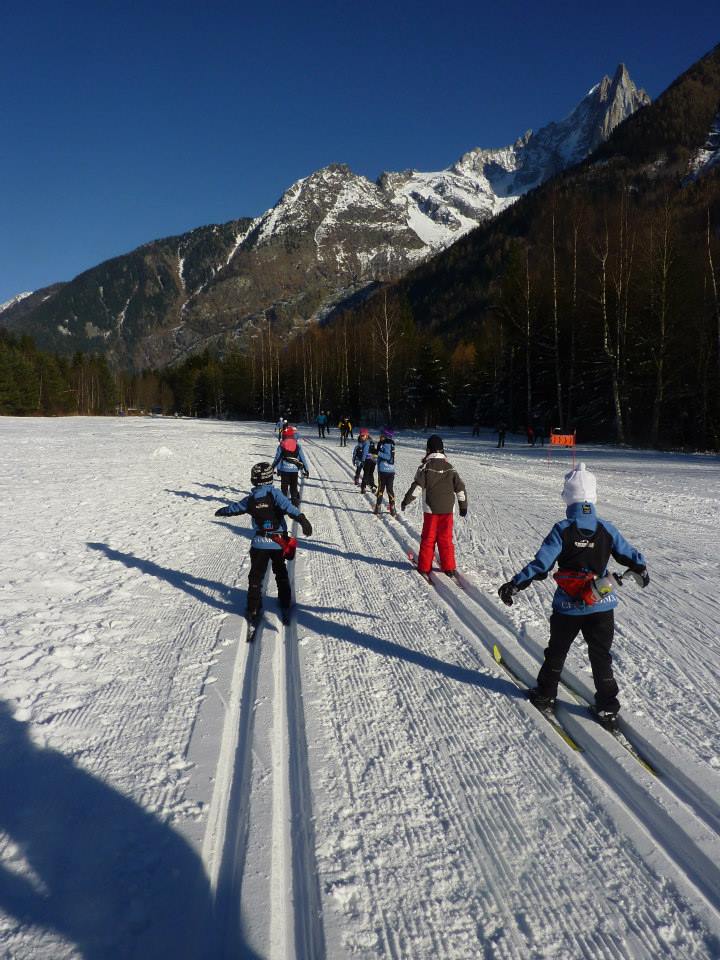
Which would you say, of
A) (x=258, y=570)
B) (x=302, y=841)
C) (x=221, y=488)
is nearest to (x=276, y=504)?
(x=258, y=570)

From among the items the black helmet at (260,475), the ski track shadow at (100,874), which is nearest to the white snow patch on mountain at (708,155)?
the black helmet at (260,475)

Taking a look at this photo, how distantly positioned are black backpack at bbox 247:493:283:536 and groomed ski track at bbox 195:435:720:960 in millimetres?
1331

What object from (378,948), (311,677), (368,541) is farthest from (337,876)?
(368,541)

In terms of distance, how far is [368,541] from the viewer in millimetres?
8828

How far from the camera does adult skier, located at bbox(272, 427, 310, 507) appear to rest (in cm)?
1061

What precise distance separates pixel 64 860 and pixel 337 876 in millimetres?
1369

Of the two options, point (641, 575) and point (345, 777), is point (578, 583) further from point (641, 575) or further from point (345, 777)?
point (345, 777)

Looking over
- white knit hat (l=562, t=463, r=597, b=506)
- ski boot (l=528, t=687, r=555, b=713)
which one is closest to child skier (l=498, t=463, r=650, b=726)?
white knit hat (l=562, t=463, r=597, b=506)

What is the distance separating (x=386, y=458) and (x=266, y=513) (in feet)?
19.0

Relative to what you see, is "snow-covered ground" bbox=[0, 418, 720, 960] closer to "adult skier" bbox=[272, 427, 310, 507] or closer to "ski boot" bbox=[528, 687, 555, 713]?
"ski boot" bbox=[528, 687, 555, 713]

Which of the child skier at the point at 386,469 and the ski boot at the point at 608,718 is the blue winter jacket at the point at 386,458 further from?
the ski boot at the point at 608,718

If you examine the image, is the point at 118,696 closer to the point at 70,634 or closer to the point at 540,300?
the point at 70,634

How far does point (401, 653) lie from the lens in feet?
15.8

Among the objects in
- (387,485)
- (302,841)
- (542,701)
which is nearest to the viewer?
(302,841)
